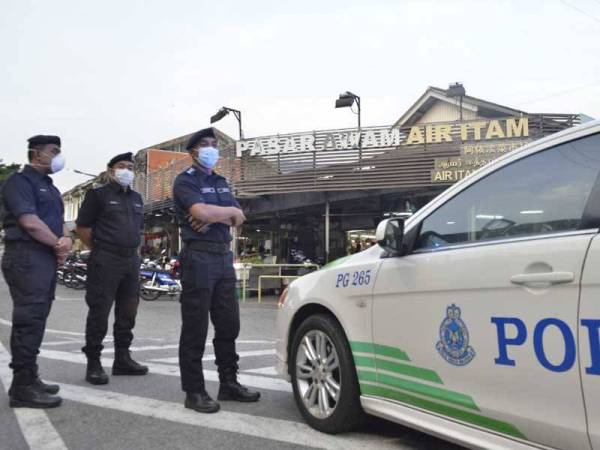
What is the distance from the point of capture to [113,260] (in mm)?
4883

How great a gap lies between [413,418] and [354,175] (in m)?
12.5

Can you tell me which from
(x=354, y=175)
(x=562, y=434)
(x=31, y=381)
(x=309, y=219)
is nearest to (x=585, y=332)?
(x=562, y=434)

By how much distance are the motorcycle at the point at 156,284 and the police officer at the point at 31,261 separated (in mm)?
11551

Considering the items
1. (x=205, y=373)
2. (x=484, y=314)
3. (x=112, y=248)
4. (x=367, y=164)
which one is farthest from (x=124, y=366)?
(x=367, y=164)

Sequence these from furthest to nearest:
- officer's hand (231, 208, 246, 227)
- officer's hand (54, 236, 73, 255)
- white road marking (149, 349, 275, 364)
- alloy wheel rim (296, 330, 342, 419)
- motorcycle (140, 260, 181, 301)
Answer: motorcycle (140, 260, 181, 301) < white road marking (149, 349, 275, 364) < officer's hand (54, 236, 73, 255) < officer's hand (231, 208, 246, 227) < alloy wheel rim (296, 330, 342, 419)

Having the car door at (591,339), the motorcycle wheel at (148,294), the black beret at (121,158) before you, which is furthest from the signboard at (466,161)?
the car door at (591,339)

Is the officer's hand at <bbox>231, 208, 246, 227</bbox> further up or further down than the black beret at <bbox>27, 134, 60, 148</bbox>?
further down

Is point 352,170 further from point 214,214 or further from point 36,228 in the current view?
Result: point 36,228

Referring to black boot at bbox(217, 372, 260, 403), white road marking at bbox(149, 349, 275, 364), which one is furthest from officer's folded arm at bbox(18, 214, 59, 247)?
white road marking at bbox(149, 349, 275, 364)

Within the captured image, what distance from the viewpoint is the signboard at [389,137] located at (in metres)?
14.2

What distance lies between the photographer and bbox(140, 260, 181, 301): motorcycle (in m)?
15.6

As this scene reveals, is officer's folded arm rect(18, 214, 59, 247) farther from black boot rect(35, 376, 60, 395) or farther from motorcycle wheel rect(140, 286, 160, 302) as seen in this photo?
motorcycle wheel rect(140, 286, 160, 302)

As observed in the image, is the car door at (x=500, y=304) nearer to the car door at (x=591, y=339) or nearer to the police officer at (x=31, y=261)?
the car door at (x=591, y=339)

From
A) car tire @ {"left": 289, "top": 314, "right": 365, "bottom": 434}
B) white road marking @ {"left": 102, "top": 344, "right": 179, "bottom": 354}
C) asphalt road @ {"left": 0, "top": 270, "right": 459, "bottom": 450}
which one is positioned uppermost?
car tire @ {"left": 289, "top": 314, "right": 365, "bottom": 434}
